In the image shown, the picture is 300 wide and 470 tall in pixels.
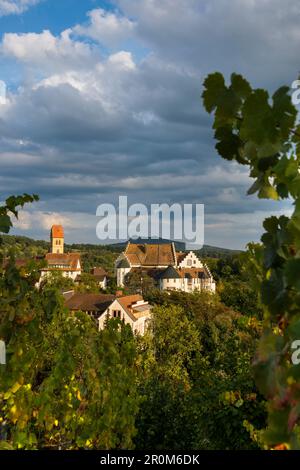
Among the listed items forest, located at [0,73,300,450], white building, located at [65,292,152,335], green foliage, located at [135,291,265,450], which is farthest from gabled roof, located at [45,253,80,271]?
forest, located at [0,73,300,450]

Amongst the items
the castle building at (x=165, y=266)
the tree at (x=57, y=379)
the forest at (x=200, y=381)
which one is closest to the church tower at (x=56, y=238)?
the castle building at (x=165, y=266)

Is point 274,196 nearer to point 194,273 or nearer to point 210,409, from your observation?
point 210,409

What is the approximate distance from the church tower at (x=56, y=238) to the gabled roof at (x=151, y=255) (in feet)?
113

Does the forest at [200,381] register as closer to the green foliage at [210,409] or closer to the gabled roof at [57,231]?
the green foliage at [210,409]

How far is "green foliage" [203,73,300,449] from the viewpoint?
1.29 m

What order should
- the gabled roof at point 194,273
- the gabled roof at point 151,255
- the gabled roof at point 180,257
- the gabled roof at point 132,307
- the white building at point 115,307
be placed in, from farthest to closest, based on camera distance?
the gabled roof at point 180,257 → the gabled roof at point 151,255 → the gabled roof at point 194,273 → the gabled roof at point 132,307 → the white building at point 115,307

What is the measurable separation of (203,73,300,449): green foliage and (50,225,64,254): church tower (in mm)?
111822

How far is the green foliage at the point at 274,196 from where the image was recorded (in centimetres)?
129

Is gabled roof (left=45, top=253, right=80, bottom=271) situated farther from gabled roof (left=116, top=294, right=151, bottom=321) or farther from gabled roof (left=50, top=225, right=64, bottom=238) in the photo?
gabled roof (left=116, top=294, right=151, bottom=321)

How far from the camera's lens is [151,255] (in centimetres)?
8031

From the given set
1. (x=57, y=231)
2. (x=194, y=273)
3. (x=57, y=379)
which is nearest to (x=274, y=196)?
(x=57, y=379)

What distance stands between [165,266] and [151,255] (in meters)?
3.49

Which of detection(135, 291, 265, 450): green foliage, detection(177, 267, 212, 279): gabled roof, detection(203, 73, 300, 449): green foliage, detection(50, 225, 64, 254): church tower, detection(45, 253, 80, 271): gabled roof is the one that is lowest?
detection(135, 291, 265, 450): green foliage

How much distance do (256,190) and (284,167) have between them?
0.20m
